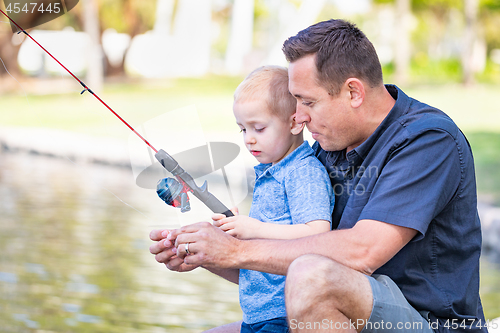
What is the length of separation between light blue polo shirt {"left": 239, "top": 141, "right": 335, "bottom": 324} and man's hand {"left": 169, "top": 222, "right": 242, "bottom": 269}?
0.25 m

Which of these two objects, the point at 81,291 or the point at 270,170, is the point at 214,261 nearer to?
the point at 270,170

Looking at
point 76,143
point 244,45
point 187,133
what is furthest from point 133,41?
point 187,133

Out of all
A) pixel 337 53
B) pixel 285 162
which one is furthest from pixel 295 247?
pixel 337 53

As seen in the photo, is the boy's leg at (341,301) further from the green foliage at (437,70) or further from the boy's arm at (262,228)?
the green foliage at (437,70)

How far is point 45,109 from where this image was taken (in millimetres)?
15727

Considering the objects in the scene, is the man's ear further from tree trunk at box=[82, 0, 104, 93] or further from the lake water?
tree trunk at box=[82, 0, 104, 93]

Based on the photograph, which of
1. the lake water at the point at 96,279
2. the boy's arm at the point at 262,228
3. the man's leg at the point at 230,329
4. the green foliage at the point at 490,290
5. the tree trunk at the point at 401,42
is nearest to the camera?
the boy's arm at the point at 262,228

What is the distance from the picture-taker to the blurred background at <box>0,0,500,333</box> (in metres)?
2.66

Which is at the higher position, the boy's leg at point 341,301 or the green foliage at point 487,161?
the green foliage at point 487,161

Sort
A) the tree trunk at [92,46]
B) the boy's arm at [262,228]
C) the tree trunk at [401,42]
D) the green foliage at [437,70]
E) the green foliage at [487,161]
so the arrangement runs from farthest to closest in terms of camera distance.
Answer: 1. the green foliage at [437,70]
2. the tree trunk at [401,42]
3. the tree trunk at [92,46]
4. the green foliage at [487,161]
5. the boy's arm at [262,228]

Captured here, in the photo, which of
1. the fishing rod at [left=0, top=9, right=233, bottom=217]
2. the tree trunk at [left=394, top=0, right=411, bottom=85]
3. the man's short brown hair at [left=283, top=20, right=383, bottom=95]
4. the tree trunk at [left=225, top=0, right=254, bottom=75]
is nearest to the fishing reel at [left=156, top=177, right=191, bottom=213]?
the fishing rod at [left=0, top=9, right=233, bottom=217]

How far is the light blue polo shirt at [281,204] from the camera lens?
204 cm

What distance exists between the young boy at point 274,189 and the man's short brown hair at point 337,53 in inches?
6.3

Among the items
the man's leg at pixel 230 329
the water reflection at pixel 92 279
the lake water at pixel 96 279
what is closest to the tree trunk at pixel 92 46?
the water reflection at pixel 92 279
